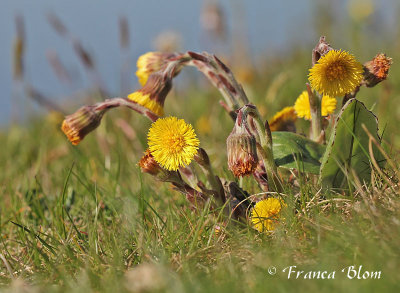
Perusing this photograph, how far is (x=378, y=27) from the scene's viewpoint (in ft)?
23.4

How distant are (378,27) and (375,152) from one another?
19.5 ft

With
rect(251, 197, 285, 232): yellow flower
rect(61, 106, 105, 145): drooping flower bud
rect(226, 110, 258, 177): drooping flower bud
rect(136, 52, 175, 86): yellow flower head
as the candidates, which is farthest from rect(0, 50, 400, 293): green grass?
rect(136, 52, 175, 86): yellow flower head

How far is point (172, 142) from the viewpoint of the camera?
1617mm

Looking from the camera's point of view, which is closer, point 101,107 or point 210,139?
point 101,107

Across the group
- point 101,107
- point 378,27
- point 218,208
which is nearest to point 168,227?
point 218,208

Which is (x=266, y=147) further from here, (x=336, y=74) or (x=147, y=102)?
(x=147, y=102)

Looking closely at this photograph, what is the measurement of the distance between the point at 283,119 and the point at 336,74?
0.55 meters

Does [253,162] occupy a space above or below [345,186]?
above

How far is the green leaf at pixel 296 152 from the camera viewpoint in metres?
1.79

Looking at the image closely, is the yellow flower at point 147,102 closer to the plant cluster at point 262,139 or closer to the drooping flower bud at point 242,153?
the plant cluster at point 262,139

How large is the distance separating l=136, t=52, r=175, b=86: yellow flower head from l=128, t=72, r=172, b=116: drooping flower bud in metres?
0.11

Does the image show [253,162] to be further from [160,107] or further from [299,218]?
[160,107]

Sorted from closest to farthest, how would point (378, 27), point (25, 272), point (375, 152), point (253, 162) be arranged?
point (253, 162) → point (25, 272) → point (375, 152) → point (378, 27)

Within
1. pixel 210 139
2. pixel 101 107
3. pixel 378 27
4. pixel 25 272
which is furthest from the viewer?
pixel 378 27
